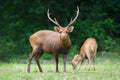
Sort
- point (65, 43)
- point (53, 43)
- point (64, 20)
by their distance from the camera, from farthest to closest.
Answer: point (64, 20) → point (53, 43) → point (65, 43)

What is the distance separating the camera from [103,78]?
1355 centimetres

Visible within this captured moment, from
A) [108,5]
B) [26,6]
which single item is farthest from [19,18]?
[108,5]

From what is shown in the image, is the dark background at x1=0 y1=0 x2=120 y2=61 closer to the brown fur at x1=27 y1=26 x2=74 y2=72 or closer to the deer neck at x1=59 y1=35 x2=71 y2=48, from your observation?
the brown fur at x1=27 y1=26 x2=74 y2=72

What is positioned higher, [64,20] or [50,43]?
[50,43]

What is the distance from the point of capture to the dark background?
90.5ft

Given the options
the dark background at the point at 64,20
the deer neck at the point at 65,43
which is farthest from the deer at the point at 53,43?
the dark background at the point at 64,20

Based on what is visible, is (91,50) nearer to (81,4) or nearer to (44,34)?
(44,34)

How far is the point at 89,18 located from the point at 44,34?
12.4m

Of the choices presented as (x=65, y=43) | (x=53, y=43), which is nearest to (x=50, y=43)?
(x=53, y=43)

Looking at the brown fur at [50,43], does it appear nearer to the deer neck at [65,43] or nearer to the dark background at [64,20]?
the deer neck at [65,43]

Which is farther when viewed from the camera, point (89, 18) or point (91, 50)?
point (89, 18)

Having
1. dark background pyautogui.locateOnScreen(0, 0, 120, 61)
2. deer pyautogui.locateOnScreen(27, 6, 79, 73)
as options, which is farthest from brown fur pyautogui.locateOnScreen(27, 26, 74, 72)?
dark background pyautogui.locateOnScreen(0, 0, 120, 61)

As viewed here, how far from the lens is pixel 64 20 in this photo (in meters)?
29.0

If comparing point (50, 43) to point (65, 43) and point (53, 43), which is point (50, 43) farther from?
point (65, 43)
